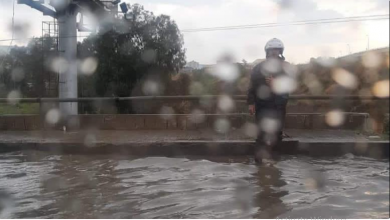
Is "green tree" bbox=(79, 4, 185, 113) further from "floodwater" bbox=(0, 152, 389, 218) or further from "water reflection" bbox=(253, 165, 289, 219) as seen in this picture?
"water reflection" bbox=(253, 165, 289, 219)

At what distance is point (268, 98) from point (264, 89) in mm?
127

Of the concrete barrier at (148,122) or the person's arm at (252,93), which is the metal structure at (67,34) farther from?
the person's arm at (252,93)

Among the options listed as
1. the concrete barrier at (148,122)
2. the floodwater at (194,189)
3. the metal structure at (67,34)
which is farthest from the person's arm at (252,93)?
the metal structure at (67,34)

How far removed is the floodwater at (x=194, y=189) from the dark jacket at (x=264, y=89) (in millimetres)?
871

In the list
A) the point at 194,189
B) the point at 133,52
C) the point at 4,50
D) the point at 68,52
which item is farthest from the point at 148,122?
the point at 4,50

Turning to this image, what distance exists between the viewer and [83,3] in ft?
42.3

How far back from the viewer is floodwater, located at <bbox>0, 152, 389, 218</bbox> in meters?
3.10

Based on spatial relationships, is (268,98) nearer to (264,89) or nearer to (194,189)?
(264,89)

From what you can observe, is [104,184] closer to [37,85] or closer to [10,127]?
[10,127]

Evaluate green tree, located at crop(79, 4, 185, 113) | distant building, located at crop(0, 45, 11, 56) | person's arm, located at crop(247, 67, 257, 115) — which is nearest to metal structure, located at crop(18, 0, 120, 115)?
green tree, located at crop(79, 4, 185, 113)

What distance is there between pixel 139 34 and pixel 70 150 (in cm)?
887

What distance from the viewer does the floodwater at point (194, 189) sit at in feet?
10.2

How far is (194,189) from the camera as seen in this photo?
3.97 m

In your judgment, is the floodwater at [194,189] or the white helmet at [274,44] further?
the white helmet at [274,44]
